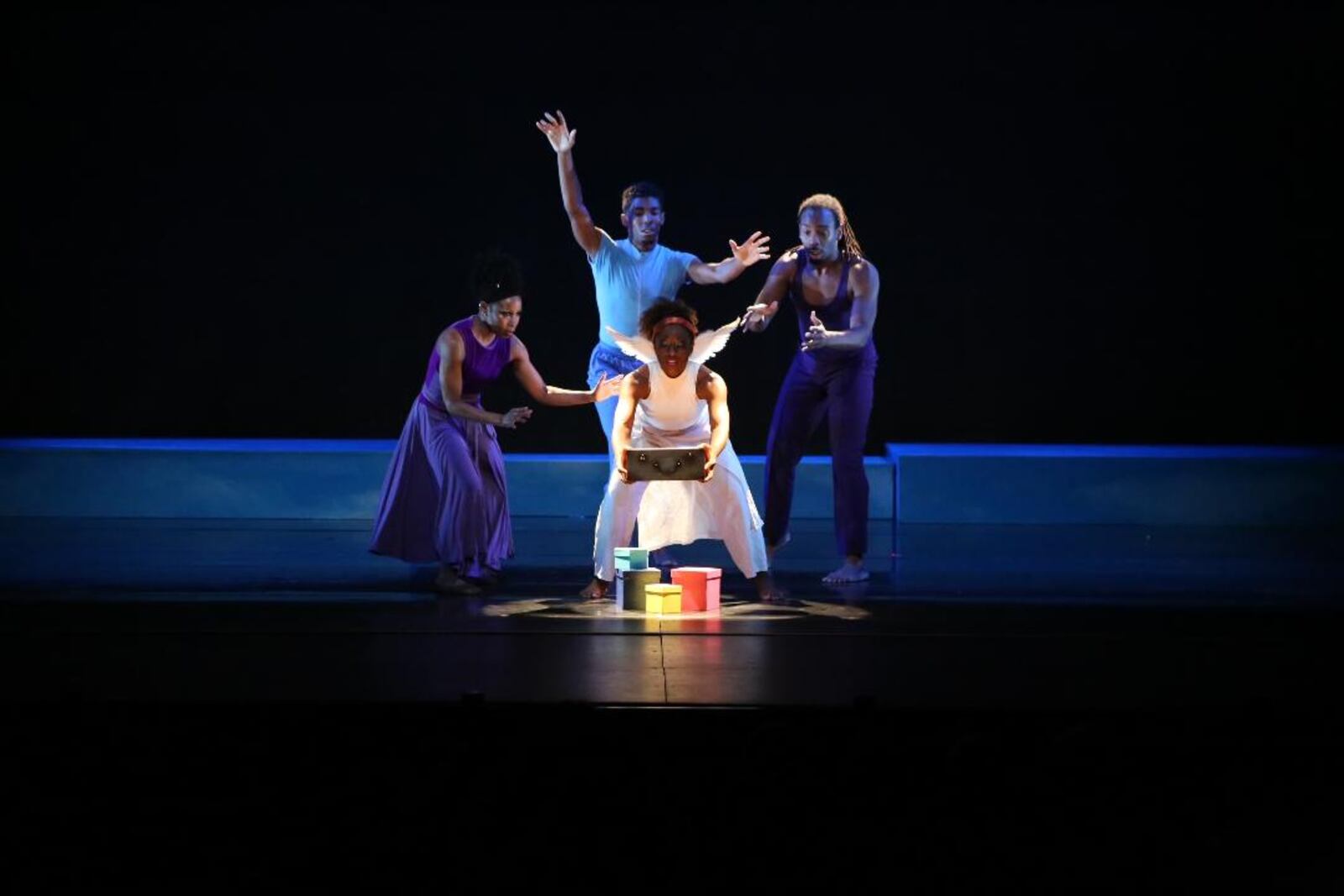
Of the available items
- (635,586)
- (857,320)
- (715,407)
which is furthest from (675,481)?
(857,320)

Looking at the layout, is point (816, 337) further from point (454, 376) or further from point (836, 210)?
point (454, 376)

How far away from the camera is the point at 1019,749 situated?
3.74 meters

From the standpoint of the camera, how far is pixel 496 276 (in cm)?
634

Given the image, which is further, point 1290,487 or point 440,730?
point 1290,487

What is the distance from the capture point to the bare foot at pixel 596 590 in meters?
6.16

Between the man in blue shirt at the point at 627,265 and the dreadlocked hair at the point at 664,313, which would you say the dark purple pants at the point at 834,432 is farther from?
the dreadlocked hair at the point at 664,313

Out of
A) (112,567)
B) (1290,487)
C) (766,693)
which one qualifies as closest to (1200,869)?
(766,693)

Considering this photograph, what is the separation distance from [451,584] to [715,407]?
Answer: 3.85ft

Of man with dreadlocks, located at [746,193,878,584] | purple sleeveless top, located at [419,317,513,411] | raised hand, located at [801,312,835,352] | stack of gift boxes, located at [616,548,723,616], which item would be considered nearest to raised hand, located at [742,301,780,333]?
man with dreadlocks, located at [746,193,878,584]

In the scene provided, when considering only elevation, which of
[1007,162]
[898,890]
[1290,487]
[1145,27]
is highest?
[1145,27]

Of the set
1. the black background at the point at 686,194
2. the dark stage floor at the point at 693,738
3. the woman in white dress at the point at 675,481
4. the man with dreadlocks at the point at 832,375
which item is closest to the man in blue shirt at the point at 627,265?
the man with dreadlocks at the point at 832,375

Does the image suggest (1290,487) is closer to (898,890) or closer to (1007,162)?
(1007,162)

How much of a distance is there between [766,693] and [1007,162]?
5.15 metres

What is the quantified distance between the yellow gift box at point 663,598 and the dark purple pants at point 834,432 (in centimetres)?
93
